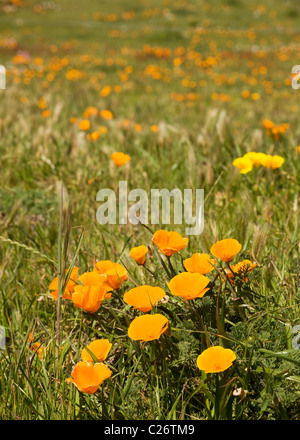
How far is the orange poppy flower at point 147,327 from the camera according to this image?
104cm

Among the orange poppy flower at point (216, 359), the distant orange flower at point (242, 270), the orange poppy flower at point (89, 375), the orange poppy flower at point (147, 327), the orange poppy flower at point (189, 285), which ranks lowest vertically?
the orange poppy flower at point (89, 375)

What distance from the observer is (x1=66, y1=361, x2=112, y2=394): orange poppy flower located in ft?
3.27

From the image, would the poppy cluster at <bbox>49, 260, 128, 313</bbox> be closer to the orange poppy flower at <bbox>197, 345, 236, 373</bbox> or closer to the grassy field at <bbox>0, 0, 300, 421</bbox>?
the grassy field at <bbox>0, 0, 300, 421</bbox>

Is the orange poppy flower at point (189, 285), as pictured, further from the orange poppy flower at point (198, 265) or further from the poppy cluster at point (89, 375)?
the poppy cluster at point (89, 375)

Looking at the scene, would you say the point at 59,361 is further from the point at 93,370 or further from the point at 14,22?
the point at 14,22

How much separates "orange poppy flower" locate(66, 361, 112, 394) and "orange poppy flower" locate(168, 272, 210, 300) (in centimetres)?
24

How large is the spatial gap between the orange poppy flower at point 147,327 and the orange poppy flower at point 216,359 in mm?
109

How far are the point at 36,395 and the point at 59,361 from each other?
0.12m

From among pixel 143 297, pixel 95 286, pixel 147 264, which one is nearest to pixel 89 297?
pixel 95 286

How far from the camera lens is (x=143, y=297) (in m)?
1.13

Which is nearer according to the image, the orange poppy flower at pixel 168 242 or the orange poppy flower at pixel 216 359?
the orange poppy flower at pixel 216 359

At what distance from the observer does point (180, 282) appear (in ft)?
3.70

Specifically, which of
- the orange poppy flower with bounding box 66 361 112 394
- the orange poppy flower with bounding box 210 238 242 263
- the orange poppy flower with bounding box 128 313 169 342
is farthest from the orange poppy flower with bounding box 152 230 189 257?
the orange poppy flower with bounding box 66 361 112 394

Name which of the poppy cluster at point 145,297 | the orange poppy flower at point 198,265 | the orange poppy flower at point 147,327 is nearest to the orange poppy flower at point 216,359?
the poppy cluster at point 145,297
